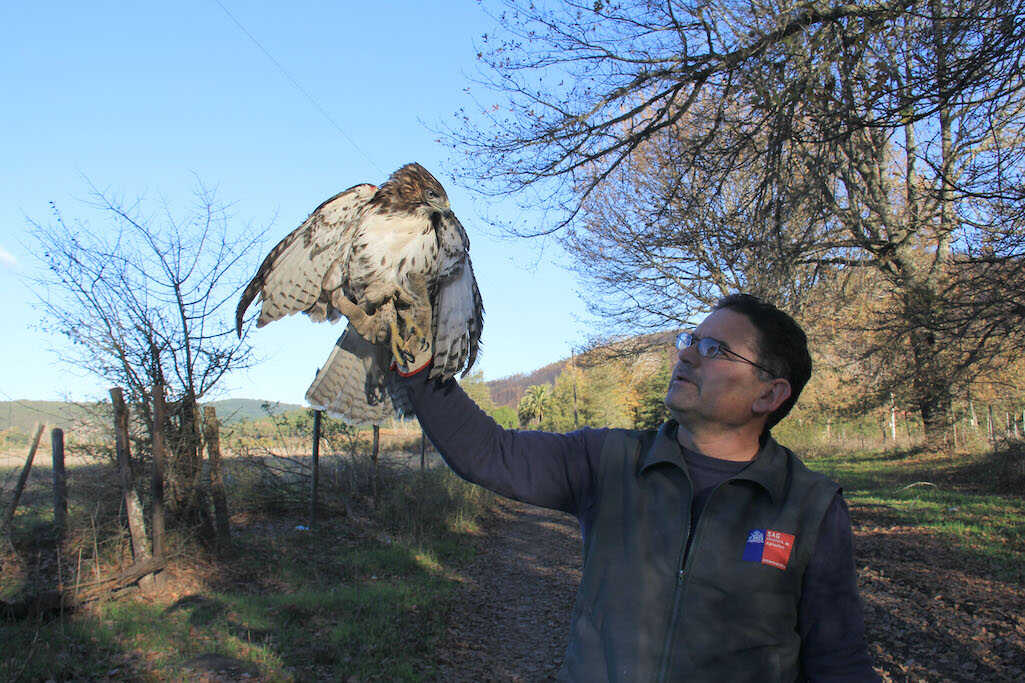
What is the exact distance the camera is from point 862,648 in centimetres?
177

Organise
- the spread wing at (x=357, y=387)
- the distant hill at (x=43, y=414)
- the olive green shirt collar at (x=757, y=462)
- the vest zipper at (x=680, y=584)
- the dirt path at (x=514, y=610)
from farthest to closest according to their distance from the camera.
A: 1. the distant hill at (x=43, y=414)
2. the dirt path at (x=514, y=610)
3. the spread wing at (x=357, y=387)
4. the olive green shirt collar at (x=757, y=462)
5. the vest zipper at (x=680, y=584)

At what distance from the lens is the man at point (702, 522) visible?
1.70 m

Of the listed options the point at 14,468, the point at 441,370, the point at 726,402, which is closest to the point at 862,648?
the point at 726,402

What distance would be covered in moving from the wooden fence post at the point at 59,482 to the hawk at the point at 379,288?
6.47 meters

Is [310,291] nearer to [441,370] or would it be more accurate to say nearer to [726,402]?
[441,370]

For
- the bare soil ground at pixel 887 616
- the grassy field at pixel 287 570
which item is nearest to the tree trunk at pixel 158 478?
the grassy field at pixel 287 570

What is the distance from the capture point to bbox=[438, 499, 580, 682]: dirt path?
5.99 m

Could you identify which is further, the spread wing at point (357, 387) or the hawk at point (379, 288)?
the spread wing at point (357, 387)

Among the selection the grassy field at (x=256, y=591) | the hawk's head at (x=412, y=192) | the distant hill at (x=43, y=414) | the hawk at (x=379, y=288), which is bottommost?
the grassy field at (x=256, y=591)

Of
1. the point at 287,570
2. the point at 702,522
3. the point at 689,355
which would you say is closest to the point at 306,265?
the point at 689,355

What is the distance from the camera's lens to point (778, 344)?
206cm

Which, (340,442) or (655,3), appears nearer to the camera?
(655,3)

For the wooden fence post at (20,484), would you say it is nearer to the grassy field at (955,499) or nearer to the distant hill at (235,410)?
the distant hill at (235,410)

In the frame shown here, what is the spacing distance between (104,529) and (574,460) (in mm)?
7773
